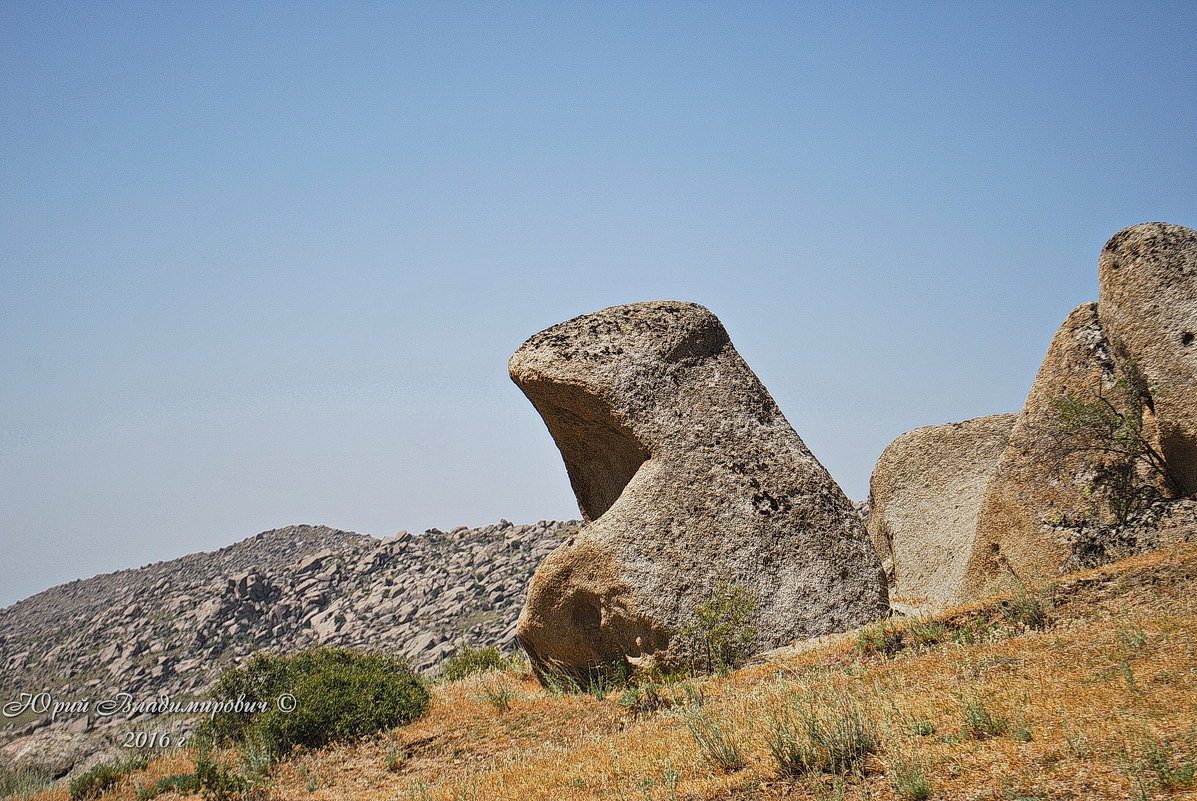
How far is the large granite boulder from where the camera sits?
Result: 39.2 feet

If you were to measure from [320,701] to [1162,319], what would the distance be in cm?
1234

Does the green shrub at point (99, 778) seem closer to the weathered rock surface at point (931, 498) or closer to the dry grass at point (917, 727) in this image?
the dry grass at point (917, 727)

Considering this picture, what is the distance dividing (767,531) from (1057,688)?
583cm

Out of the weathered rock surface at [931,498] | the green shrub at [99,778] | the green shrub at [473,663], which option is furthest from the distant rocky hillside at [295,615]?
the green shrub at [99,778]

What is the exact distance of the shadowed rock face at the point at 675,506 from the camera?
39.1 feet

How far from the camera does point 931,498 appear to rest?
1739cm

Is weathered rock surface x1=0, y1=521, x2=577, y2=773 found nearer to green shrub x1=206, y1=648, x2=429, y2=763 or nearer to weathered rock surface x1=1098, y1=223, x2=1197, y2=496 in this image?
green shrub x1=206, y1=648, x2=429, y2=763

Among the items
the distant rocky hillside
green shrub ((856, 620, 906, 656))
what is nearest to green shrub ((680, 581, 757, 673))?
green shrub ((856, 620, 906, 656))

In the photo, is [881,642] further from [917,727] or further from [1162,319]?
[1162,319]

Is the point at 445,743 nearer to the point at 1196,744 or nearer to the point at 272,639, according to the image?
the point at 1196,744

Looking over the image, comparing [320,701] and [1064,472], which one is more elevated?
[1064,472]

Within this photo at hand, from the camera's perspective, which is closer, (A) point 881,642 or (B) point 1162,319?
(A) point 881,642

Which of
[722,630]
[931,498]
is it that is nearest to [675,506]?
[722,630]

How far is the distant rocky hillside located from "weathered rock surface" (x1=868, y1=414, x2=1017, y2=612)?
24614 mm
